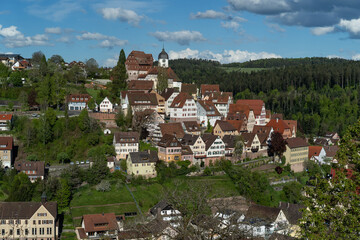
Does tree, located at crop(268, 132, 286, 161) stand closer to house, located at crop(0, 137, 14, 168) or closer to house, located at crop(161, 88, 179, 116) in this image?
house, located at crop(161, 88, 179, 116)

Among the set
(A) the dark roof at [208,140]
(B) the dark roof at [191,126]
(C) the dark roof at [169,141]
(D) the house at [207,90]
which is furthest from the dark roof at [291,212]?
(D) the house at [207,90]

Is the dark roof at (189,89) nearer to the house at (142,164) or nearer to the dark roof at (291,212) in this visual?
the house at (142,164)

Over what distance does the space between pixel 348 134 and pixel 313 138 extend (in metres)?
82.9

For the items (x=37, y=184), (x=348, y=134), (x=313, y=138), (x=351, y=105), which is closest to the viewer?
(x=348, y=134)

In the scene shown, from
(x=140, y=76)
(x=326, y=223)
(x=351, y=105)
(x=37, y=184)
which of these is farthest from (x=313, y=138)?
(x=326, y=223)

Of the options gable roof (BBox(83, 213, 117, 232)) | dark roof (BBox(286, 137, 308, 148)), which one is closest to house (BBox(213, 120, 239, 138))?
dark roof (BBox(286, 137, 308, 148))

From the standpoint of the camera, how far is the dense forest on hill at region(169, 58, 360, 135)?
110m

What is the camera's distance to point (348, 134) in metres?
17.7

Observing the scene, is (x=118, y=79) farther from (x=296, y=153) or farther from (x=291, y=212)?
(x=291, y=212)

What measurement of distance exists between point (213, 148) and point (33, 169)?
2806 centimetres

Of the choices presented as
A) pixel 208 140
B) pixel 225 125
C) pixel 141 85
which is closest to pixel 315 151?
pixel 225 125

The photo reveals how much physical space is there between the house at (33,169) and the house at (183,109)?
27.3 meters

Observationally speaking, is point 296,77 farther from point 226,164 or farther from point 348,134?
point 348,134

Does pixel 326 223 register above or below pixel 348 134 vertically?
below
